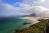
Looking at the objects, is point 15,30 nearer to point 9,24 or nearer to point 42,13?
point 9,24

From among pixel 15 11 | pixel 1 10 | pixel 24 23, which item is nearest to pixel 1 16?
pixel 1 10

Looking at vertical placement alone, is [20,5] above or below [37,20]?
above

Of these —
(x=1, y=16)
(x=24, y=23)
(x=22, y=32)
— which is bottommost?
(x=22, y=32)

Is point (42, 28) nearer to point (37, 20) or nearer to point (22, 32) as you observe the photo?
point (37, 20)

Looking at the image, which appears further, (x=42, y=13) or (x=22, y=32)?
(x=42, y=13)

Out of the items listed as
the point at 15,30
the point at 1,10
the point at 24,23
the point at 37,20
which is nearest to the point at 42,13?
the point at 37,20

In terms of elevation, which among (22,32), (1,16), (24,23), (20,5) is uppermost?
(20,5)
